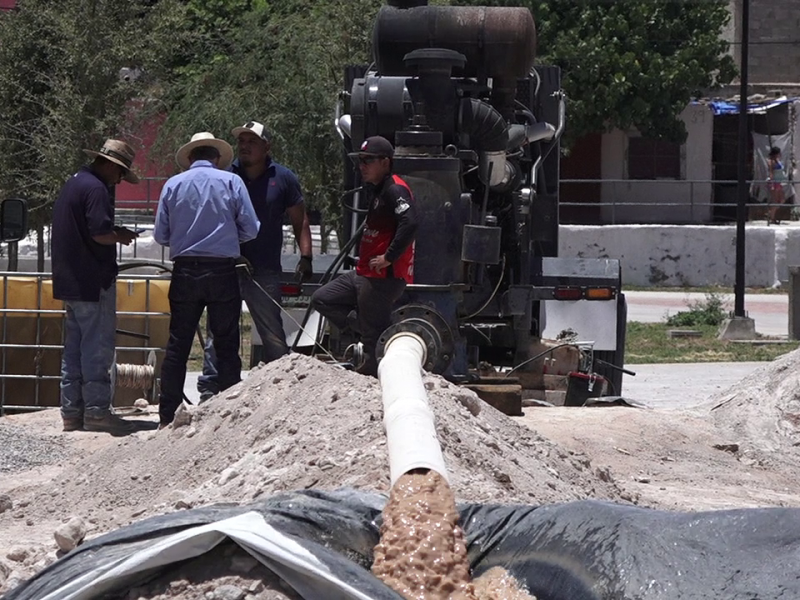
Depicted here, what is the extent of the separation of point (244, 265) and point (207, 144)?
87 cm

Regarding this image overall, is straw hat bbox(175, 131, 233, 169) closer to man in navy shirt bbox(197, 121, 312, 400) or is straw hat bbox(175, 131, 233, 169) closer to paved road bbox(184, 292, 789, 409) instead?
man in navy shirt bbox(197, 121, 312, 400)

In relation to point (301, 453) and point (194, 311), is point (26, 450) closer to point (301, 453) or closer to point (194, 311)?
point (194, 311)

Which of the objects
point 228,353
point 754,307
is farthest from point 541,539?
point 754,307

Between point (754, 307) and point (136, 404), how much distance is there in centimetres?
1416

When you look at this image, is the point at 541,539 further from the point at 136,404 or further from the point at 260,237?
the point at 136,404

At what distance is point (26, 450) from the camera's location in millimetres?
9148

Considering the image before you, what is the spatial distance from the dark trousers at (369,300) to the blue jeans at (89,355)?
5.69 ft

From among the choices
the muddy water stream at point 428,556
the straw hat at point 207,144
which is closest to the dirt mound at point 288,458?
the muddy water stream at point 428,556

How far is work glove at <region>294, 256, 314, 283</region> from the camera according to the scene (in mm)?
10057

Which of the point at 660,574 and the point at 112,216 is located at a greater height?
the point at 112,216

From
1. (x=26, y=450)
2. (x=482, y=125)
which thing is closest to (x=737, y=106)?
(x=482, y=125)

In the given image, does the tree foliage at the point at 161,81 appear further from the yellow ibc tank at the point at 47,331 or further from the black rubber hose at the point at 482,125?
the black rubber hose at the point at 482,125

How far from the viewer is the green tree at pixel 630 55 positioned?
Answer: 2873 centimetres

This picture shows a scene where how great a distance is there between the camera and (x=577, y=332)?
11.5 m
